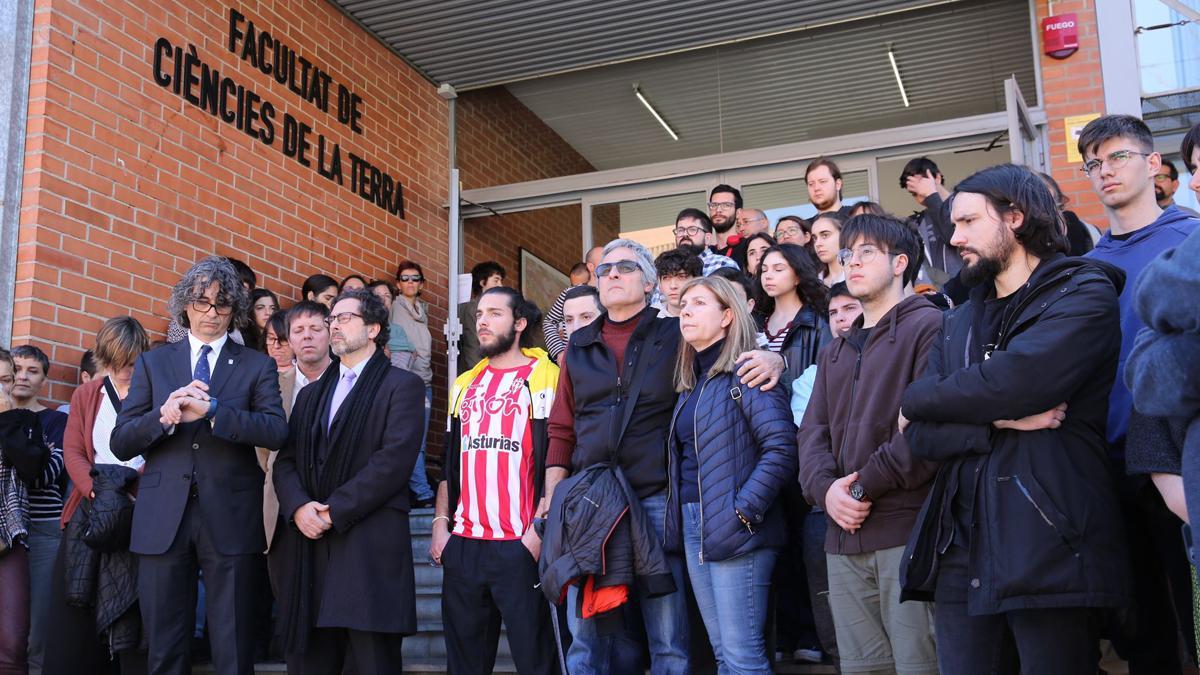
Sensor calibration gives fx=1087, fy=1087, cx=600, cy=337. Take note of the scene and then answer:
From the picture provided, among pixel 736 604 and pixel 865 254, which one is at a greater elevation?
pixel 865 254

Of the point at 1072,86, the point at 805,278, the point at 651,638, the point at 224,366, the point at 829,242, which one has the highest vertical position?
the point at 1072,86

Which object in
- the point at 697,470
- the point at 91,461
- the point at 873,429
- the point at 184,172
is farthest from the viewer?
the point at 184,172

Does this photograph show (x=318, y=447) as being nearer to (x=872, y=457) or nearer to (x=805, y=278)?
(x=805, y=278)

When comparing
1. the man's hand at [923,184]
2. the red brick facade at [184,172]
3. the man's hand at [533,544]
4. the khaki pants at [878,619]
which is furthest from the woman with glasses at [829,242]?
the red brick facade at [184,172]

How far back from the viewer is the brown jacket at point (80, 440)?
478 cm

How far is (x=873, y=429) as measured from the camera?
128 inches

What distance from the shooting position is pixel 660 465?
13.0 feet

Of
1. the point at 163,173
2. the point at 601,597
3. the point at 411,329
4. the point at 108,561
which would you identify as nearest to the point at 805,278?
the point at 601,597

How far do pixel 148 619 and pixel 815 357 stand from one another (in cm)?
284

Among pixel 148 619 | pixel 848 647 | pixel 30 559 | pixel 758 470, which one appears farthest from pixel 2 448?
pixel 848 647

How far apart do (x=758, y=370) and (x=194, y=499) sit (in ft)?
7.42

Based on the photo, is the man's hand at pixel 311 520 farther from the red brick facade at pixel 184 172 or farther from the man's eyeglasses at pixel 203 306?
the red brick facade at pixel 184 172

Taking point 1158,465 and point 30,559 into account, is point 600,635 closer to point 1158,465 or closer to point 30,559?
point 1158,465

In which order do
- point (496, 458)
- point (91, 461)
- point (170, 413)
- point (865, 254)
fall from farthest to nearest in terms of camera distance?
1. point (91, 461)
2. point (496, 458)
3. point (170, 413)
4. point (865, 254)
